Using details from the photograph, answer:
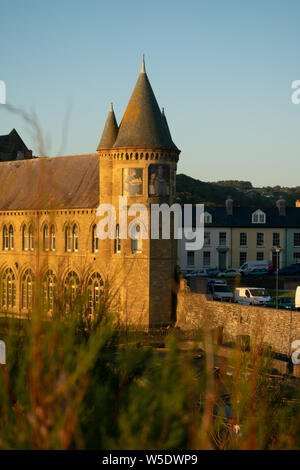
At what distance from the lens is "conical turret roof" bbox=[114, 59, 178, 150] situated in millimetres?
34188

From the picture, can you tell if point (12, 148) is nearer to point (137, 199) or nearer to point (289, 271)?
point (137, 199)

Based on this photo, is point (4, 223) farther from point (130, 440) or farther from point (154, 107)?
point (130, 440)

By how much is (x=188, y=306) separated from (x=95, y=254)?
7.13 metres

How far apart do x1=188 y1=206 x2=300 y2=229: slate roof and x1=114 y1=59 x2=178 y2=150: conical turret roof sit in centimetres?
2776

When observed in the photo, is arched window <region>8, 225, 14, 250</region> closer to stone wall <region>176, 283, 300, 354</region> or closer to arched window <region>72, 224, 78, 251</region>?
arched window <region>72, 224, 78, 251</region>

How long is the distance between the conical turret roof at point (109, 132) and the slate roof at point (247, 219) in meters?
26.6

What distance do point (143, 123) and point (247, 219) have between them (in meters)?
30.6

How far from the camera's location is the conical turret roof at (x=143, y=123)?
3419 centimetres

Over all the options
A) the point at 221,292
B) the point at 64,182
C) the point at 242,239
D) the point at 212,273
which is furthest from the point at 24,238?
the point at 242,239

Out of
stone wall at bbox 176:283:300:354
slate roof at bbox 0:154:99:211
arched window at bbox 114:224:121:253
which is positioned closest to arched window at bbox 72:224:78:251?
slate roof at bbox 0:154:99:211

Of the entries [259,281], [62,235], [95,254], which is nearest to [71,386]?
[95,254]

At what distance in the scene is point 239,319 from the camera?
30969 mm

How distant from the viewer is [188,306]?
34281 millimetres
